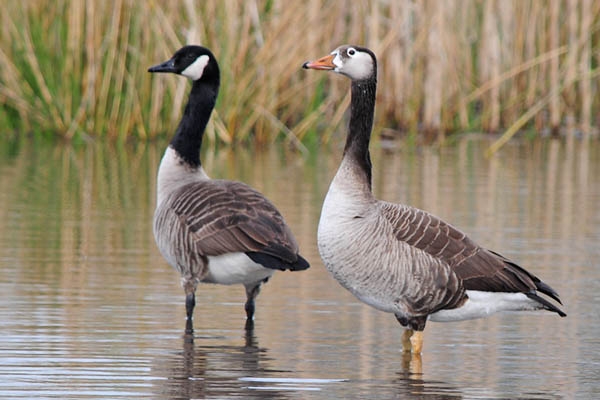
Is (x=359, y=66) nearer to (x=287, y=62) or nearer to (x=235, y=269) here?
(x=235, y=269)

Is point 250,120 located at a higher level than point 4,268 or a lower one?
higher

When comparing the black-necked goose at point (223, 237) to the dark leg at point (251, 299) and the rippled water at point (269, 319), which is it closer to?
the dark leg at point (251, 299)

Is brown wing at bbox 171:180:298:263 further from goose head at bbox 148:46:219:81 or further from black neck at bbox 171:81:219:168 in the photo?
goose head at bbox 148:46:219:81

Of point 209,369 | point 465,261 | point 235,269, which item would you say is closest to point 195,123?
point 235,269

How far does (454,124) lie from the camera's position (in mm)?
20750

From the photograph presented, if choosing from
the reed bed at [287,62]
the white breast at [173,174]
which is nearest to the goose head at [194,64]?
the white breast at [173,174]

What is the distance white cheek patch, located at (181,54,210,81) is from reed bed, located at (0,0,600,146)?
24.3ft

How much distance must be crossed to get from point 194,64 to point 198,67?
0.04 m

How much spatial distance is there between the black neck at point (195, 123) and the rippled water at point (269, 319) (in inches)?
36.6

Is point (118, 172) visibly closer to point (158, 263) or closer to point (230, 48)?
point (230, 48)

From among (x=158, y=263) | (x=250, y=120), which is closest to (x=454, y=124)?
(x=250, y=120)

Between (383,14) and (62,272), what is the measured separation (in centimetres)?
1208

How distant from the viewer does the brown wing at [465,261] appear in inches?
276

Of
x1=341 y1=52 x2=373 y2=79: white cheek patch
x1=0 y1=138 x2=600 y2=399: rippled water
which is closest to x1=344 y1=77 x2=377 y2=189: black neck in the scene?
x1=341 y1=52 x2=373 y2=79: white cheek patch
